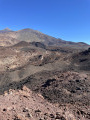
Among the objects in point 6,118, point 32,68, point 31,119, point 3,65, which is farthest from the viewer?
point 3,65

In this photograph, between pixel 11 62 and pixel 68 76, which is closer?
pixel 68 76

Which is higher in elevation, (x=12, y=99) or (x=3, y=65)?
(x=3, y=65)

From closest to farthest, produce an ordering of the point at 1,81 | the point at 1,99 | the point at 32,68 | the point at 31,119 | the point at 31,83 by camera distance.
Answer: the point at 31,119 → the point at 1,99 → the point at 31,83 → the point at 1,81 → the point at 32,68

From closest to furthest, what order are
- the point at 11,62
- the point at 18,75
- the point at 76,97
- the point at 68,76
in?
the point at 76,97
the point at 68,76
the point at 18,75
the point at 11,62

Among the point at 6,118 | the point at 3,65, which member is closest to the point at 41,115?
the point at 6,118

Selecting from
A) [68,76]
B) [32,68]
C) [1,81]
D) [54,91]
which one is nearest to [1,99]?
[54,91]

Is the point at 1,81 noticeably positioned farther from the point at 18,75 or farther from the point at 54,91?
the point at 54,91

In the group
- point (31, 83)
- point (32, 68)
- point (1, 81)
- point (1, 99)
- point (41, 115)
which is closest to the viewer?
point (41, 115)

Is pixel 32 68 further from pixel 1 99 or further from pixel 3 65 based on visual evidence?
pixel 1 99

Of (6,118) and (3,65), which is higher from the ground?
(3,65)
